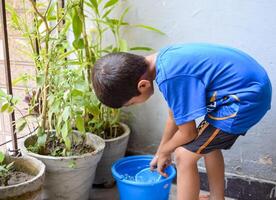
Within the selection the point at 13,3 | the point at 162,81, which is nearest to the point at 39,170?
the point at 162,81

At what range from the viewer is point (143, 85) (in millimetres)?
1195

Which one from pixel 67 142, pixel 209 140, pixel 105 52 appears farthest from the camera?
pixel 105 52

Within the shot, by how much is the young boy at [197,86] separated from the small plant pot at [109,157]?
46 centimetres

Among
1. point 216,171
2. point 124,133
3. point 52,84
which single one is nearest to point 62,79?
point 52,84

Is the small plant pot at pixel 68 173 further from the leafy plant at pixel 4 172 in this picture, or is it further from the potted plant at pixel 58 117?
the leafy plant at pixel 4 172

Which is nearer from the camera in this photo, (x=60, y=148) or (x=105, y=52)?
(x=60, y=148)

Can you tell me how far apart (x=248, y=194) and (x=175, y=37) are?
0.85 meters

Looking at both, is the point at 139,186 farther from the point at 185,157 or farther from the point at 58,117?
the point at 58,117

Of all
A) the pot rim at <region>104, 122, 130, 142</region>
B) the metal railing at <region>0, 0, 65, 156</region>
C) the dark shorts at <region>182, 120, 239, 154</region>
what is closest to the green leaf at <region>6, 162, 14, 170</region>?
the metal railing at <region>0, 0, 65, 156</region>

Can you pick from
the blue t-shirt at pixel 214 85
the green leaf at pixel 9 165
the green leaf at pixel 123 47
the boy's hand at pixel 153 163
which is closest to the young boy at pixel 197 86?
the blue t-shirt at pixel 214 85

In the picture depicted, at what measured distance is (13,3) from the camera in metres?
1.83

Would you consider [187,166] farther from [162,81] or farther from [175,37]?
Result: [175,37]

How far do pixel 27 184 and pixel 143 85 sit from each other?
→ 0.53 m

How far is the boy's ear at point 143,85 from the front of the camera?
3.90 feet
